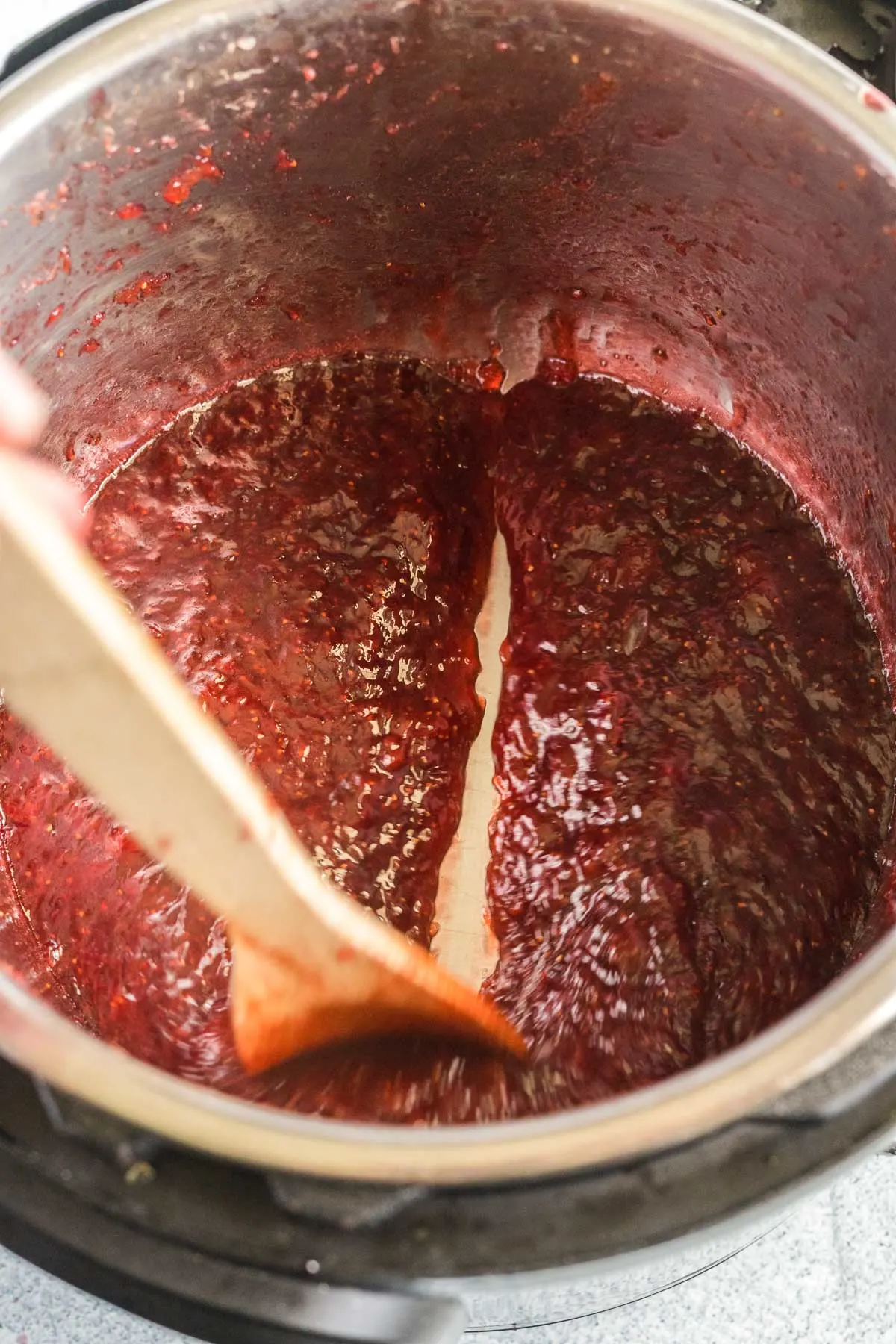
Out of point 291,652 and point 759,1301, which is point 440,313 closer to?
point 291,652

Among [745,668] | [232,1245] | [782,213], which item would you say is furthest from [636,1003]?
[782,213]

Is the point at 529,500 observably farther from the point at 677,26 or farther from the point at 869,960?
the point at 869,960

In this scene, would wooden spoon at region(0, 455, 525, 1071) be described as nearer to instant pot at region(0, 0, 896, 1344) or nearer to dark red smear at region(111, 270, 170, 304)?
instant pot at region(0, 0, 896, 1344)

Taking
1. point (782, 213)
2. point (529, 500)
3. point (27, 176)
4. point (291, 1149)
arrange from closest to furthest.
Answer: point (291, 1149) < point (27, 176) < point (782, 213) < point (529, 500)

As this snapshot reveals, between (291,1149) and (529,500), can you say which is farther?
(529,500)

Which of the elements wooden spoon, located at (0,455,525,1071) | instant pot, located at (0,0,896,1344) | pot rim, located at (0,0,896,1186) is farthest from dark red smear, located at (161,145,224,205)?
pot rim, located at (0,0,896,1186)

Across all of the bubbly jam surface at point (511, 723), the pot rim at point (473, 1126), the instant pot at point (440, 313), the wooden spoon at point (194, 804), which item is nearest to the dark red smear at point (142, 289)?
the instant pot at point (440, 313)
